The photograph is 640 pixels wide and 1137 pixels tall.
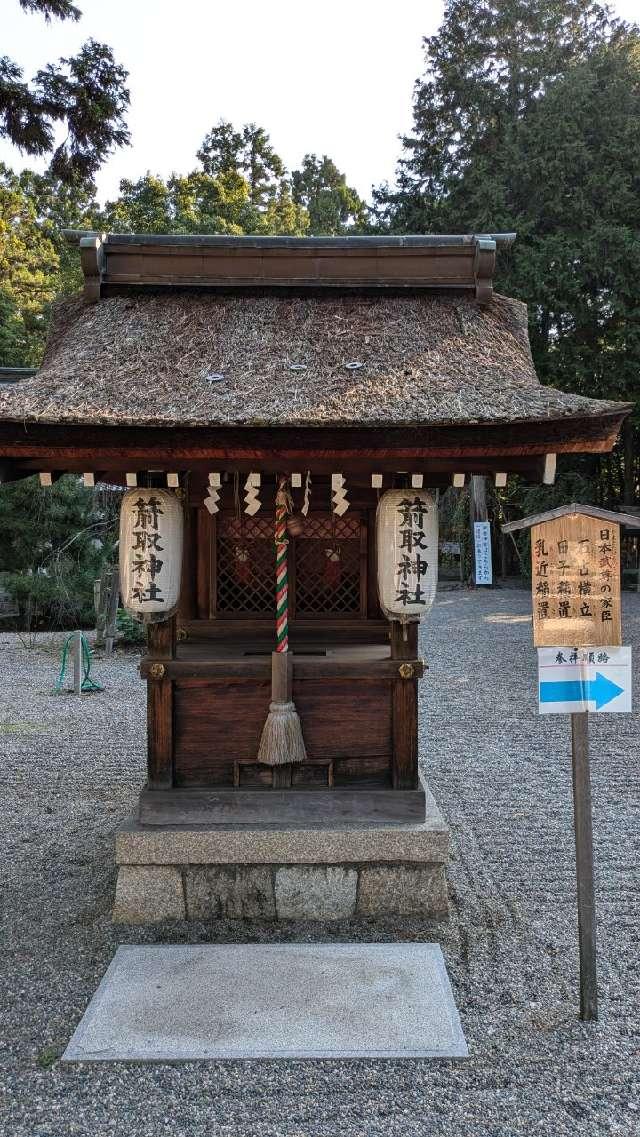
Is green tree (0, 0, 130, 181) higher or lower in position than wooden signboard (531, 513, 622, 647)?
higher

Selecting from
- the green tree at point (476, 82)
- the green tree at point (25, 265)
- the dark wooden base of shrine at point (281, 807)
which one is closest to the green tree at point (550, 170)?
the green tree at point (476, 82)

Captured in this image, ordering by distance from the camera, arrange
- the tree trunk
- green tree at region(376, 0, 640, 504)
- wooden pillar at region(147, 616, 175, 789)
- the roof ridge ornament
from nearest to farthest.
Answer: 1. wooden pillar at region(147, 616, 175, 789)
2. the roof ridge ornament
3. green tree at region(376, 0, 640, 504)
4. the tree trunk

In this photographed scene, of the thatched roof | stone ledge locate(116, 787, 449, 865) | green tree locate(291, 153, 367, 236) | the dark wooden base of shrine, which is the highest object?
green tree locate(291, 153, 367, 236)

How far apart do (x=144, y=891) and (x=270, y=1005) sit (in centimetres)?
121

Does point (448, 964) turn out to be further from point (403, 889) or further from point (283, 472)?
point (283, 472)

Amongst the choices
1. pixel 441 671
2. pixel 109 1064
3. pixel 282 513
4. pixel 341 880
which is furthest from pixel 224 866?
pixel 441 671

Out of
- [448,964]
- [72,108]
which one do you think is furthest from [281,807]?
[72,108]

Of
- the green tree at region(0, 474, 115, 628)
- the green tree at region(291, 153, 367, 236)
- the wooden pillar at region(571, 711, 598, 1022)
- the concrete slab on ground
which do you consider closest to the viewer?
the concrete slab on ground

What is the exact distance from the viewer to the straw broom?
4527mm

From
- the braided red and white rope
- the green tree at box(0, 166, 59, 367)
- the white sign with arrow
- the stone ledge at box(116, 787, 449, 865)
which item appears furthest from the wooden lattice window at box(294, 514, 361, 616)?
the green tree at box(0, 166, 59, 367)

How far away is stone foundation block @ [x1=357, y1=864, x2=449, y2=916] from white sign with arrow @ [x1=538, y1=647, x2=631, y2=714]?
1.54 m

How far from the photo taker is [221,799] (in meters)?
4.68

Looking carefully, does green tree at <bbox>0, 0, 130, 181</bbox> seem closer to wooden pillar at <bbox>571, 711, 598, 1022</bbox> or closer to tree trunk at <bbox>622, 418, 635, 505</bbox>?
wooden pillar at <bbox>571, 711, 598, 1022</bbox>

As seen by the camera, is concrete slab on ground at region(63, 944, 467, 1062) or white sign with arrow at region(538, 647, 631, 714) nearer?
concrete slab on ground at region(63, 944, 467, 1062)
